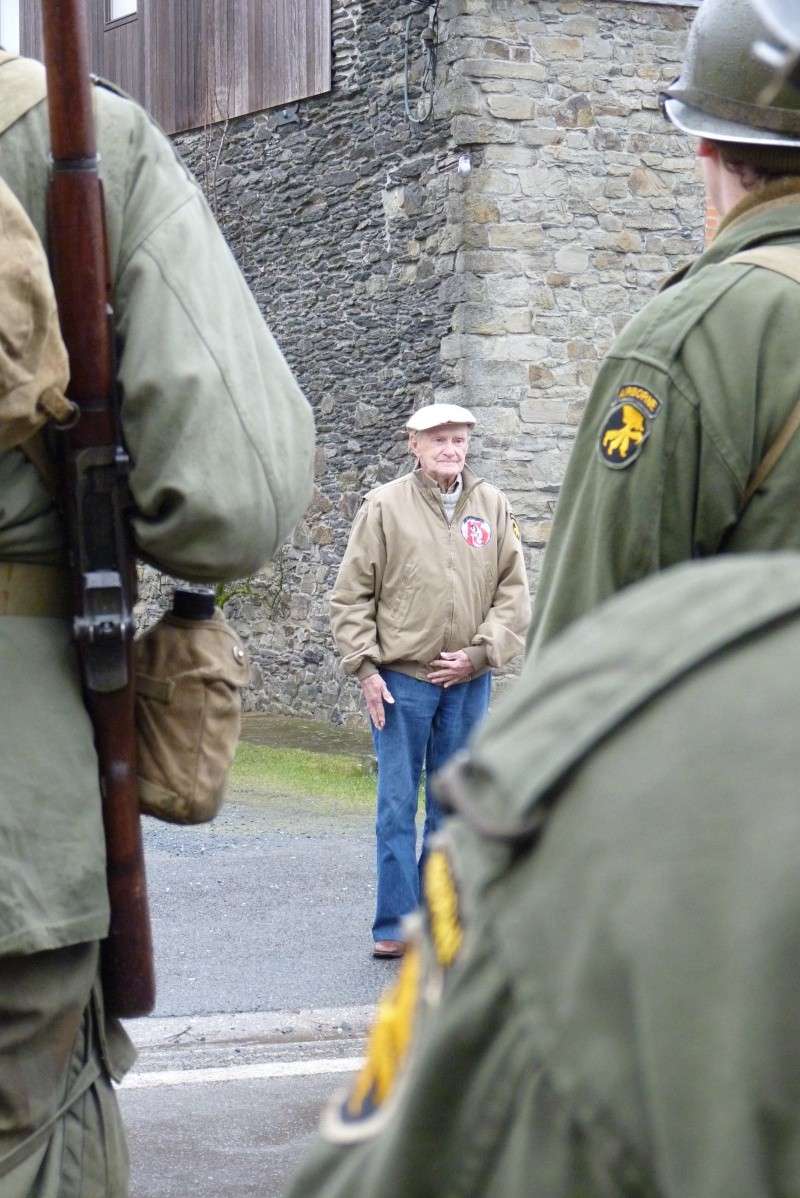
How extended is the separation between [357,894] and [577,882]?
747 cm

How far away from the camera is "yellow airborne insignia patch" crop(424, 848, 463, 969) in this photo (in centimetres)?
87

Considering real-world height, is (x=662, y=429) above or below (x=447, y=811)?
below

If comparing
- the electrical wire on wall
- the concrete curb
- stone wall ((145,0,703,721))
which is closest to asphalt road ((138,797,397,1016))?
the concrete curb

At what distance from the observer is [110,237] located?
2.42 meters

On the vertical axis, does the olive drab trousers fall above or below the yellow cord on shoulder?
below

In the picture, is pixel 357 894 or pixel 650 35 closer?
pixel 357 894

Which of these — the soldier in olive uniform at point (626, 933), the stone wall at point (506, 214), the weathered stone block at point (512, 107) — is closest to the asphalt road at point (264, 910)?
the soldier in olive uniform at point (626, 933)

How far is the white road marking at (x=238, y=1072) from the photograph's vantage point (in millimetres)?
5355

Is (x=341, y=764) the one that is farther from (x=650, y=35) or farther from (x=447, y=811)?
(x=447, y=811)

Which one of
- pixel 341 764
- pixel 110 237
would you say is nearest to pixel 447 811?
pixel 110 237

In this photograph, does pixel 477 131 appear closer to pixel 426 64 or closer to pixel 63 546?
pixel 426 64

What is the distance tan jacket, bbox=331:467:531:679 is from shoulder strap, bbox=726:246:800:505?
4.70 m

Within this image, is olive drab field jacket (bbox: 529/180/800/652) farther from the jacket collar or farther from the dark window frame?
the dark window frame

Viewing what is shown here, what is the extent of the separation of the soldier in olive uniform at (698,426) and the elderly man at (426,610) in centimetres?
462
